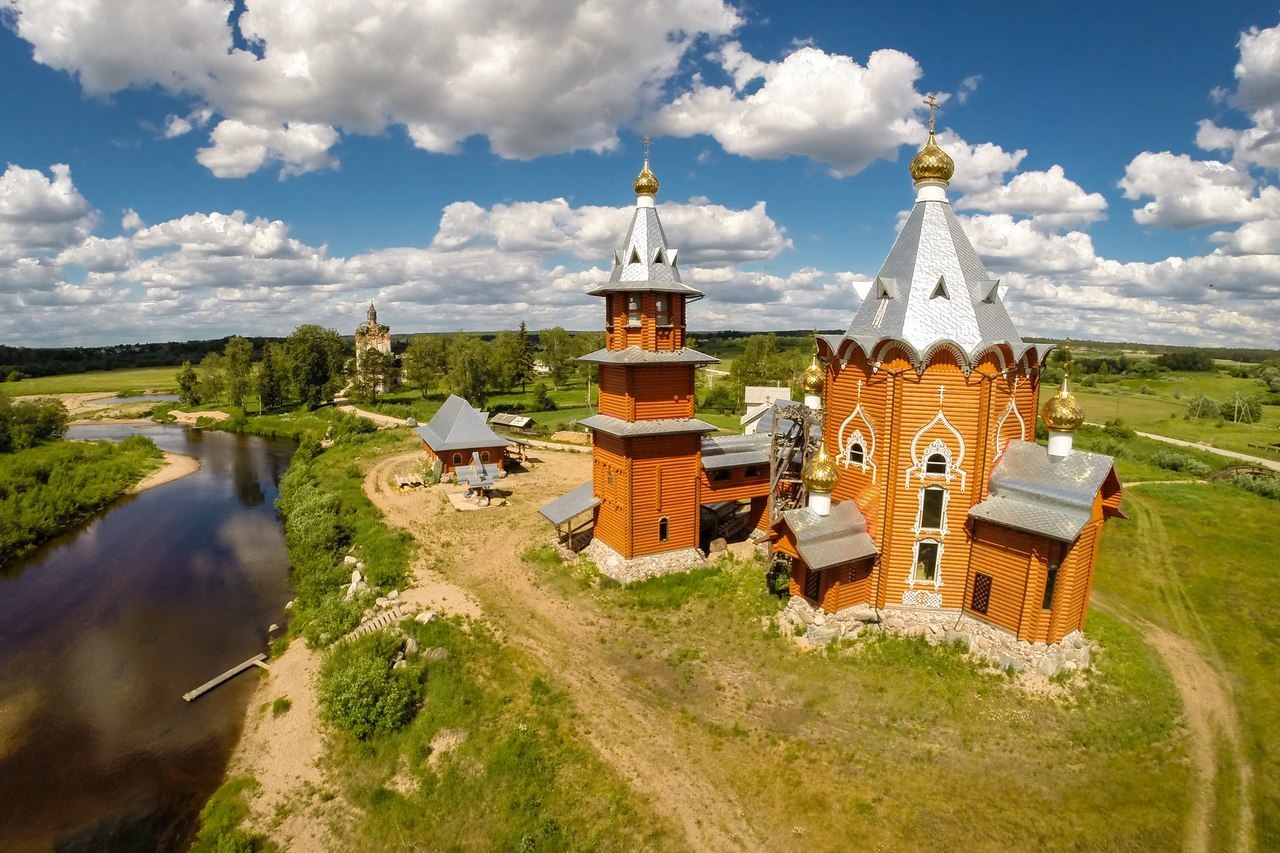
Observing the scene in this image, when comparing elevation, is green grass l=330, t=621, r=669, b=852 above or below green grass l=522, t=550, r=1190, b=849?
below

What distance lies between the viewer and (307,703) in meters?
17.2

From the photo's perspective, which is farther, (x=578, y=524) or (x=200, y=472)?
(x=200, y=472)

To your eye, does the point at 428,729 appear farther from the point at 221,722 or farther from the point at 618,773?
the point at 221,722

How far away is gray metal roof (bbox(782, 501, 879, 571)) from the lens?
55.0 ft

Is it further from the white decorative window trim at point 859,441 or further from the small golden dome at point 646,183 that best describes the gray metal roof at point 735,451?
the small golden dome at point 646,183

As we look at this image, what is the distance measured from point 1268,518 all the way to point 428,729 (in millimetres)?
38914

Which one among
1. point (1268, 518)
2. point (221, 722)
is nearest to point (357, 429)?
point (221, 722)

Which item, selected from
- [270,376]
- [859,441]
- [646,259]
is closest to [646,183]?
[646,259]

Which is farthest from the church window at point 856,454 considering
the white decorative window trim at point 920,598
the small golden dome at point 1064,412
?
the small golden dome at point 1064,412

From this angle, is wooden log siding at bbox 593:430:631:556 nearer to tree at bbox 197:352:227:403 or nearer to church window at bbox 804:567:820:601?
church window at bbox 804:567:820:601

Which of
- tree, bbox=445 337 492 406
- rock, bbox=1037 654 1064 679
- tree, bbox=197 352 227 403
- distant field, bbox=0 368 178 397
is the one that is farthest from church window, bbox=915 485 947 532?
distant field, bbox=0 368 178 397

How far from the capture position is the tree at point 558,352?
291ft

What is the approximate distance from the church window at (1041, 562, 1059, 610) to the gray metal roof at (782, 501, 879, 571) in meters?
4.21

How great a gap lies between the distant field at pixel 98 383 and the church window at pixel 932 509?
386ft
